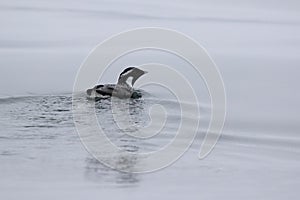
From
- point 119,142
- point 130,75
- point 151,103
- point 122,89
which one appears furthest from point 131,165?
point 130,75

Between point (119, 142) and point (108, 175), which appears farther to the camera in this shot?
point (119, 142)

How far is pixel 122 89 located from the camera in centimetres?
1100

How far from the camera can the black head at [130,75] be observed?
11164 mm

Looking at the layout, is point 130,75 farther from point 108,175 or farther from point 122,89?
point 108,175

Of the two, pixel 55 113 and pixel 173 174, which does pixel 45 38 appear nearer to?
pixel 55 113

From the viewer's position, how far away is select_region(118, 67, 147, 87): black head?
11.2 metres

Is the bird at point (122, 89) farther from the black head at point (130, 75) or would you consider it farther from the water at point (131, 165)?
the water at point (131, 165)

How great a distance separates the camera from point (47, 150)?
8.26 meters

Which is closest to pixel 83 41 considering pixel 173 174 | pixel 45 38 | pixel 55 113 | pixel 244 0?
pixel 45 38

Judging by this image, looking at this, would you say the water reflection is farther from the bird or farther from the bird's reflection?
the bird

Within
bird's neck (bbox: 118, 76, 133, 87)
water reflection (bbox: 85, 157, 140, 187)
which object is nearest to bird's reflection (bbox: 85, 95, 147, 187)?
water reflection (bbox: 85, 157, 140, 187)

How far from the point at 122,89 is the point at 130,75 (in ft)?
1.27

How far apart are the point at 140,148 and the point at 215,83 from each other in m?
3.66

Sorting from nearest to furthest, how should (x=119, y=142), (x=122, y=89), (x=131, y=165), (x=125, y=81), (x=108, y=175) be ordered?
(x=108, y=175)
(x=131, y=165)
(x=119, y=142)
(x=122, y=89)
(x=125, y=81)
